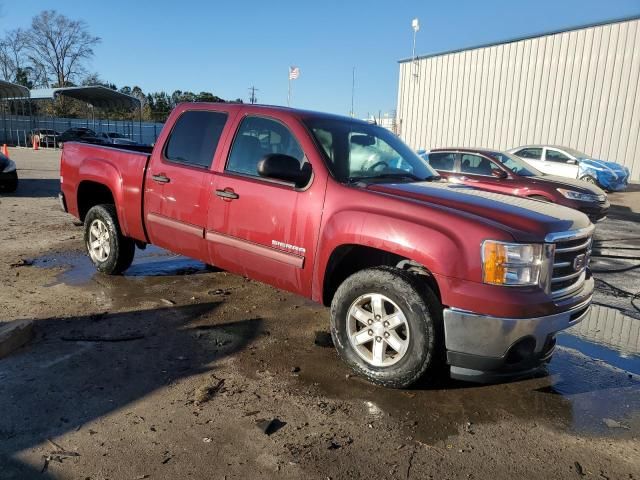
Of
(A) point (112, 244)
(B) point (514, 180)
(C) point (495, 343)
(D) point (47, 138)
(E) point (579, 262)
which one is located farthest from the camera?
(D) point (47, 138)

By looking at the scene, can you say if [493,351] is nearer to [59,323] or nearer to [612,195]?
[59,323]

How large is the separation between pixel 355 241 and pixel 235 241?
1258mm

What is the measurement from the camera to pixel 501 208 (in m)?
3.48

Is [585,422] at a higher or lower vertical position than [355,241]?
lower

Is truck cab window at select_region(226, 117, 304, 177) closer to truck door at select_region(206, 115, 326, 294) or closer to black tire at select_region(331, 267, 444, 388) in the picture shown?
truck door at select_region(206, 115, 326, 294)

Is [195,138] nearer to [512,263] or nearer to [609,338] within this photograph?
[512,263]

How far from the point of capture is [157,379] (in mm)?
3582

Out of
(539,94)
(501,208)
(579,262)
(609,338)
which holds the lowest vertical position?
(609,338)

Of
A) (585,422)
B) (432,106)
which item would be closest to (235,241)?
(585,422)

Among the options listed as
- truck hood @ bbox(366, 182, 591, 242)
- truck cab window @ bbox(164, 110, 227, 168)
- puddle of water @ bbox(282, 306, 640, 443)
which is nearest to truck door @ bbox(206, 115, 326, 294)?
truck cab window @ bbox(164, 110, 227, 168)

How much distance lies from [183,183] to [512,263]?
305cm

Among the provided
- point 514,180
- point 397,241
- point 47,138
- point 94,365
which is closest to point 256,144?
point 397,241

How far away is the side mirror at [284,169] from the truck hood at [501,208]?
0.52m

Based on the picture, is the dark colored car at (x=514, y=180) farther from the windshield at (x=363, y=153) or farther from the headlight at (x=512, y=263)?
the headlight at (x=512, y=263)
